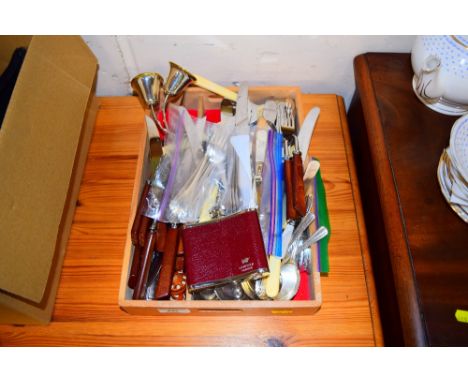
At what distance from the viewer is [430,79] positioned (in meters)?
0.59

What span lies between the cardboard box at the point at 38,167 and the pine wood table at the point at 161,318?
0.03m

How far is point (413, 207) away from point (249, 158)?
26cm

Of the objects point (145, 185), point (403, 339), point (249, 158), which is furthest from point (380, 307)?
point (145, 185)

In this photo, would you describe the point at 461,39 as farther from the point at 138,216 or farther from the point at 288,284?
the point at 138,216

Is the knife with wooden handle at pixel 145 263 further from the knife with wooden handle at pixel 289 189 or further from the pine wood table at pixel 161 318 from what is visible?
the knife with wooden handle at pixel 289 189

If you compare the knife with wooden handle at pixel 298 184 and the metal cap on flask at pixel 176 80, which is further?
the metal cap on flask at pixel 176 80

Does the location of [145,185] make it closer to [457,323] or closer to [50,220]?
[50,220]

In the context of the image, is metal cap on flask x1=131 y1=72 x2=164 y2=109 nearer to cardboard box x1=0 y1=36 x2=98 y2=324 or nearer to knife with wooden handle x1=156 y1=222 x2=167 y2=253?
cardboard box x1=0 y1=36 x2=98 y2=324

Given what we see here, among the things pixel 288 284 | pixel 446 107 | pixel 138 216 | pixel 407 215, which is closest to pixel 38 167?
pixel 138 216

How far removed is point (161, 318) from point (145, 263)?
0.10 m

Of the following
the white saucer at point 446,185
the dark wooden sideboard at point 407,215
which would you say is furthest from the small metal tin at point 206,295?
the white saucer at point 446,185

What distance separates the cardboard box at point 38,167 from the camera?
0.49 m

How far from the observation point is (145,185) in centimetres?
64

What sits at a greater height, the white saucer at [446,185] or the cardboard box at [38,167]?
the cardboard box at [38,167]
